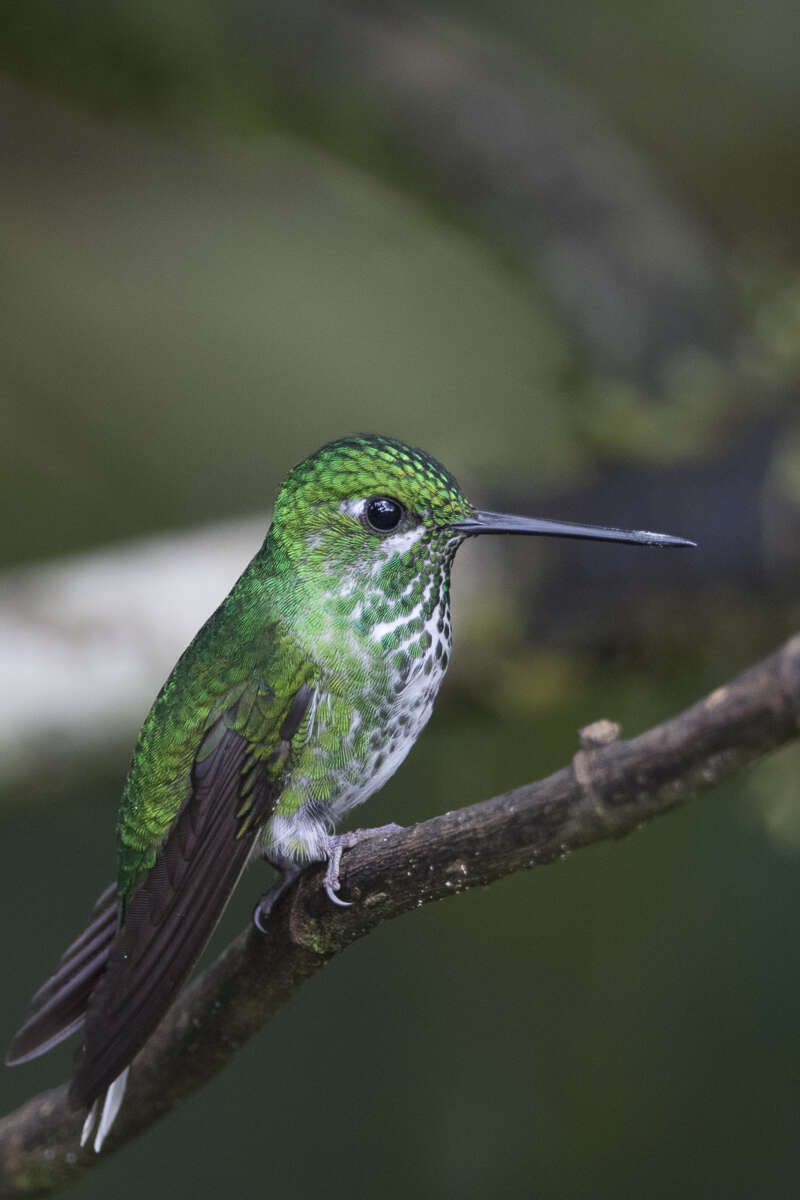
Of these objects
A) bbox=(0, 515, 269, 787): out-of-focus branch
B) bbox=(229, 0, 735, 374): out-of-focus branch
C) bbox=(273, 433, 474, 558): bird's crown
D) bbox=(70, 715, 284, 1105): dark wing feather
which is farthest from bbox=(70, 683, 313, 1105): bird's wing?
bbox=(229, 0, 735, 374): out-of-focus branch

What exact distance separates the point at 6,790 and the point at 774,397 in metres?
2.22

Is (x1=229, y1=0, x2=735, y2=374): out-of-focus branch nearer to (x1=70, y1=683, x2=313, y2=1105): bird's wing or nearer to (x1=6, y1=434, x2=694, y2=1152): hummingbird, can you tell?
(x1=6, y1=434, x2=694, y2=1152): hummingbird

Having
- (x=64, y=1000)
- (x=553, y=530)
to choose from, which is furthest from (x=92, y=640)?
(x=553, y=530)

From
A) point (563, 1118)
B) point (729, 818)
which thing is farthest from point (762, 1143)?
point (729, 818)

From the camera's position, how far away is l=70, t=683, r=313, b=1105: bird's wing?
1.64 metres

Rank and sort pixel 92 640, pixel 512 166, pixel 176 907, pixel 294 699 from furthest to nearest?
pixel 512 166
pixel 92 640
pixel 294 699
pixel 176 907

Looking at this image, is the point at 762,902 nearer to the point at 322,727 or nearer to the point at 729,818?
the point at 729,818

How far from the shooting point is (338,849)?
160 centimetres

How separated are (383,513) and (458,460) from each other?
2.10 meters

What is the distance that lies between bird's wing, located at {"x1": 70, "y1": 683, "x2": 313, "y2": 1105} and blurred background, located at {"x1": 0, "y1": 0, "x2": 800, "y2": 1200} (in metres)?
1.42

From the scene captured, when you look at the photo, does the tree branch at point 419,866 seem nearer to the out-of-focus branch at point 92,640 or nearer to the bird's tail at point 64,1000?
the bird's tail at point 64,1000

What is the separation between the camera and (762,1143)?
11.0ft

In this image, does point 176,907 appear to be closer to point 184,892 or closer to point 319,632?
point 184,892

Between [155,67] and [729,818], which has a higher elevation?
[155,67]
